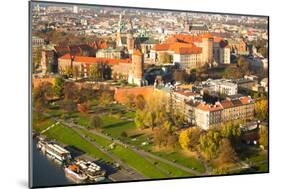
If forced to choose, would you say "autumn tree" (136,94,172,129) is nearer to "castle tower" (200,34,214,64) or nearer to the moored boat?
"castle tower" (200,34,214,64)

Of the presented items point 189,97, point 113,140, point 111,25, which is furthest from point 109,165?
point 111,25

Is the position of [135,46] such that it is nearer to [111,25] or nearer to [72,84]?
[111,25]

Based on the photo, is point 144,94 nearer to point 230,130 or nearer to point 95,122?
point 95,122

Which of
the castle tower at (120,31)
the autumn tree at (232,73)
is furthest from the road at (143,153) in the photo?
the autumn tree at (232,73)

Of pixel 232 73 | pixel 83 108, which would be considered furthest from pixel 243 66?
→ pixel 83 108

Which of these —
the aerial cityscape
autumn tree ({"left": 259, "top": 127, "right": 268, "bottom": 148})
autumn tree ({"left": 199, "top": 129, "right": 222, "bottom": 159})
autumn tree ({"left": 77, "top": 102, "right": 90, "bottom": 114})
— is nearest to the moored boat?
the aerial cityscape

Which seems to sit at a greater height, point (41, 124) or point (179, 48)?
point (179, 48)

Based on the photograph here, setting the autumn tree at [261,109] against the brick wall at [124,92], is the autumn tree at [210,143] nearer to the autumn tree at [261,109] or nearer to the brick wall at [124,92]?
the autumn tree at [261,109]
